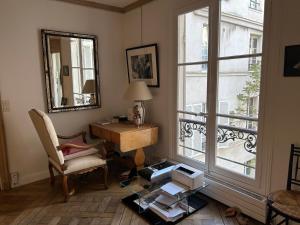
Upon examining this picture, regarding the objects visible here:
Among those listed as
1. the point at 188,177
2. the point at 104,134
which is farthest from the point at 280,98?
the point at 104,134

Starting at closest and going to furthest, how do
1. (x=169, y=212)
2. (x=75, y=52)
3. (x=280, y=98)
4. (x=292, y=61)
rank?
(x=292, y=61)
(x=280, y=98)
(x=169, y=212)
(x=75, y=52)

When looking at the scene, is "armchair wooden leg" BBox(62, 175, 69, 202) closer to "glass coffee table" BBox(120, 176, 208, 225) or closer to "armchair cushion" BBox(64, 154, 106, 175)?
"armchair cushion" BBox(64, 154, 106, 175)

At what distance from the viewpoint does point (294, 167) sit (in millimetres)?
1918

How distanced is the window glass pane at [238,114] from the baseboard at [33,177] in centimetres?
236

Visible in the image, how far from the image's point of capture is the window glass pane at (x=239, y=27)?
2.10 meters

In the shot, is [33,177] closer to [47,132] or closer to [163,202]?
[47,132]

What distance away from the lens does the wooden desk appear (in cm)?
280

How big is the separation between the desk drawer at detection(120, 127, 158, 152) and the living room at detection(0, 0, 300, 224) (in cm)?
19

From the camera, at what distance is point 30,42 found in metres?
2.85

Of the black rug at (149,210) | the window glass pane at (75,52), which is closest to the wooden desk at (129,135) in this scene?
the black rug at (149,210)

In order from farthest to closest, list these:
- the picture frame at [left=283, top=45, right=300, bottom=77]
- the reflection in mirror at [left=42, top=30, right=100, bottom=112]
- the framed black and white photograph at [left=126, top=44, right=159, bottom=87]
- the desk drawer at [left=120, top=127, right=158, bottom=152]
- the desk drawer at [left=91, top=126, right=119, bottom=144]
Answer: the framed black and white photograph at [left=126, top=44, right=159, bottom=87] < the reflection in mirror at [left=42, top=30, right=100, bottom=112] < the desk drawer at [left=91, top=126, right=119, bottom=144] < the desk drawer at [left=120, top=127, right=158, bottom=152] < the picture frame at [left=283, top=45, right=300, bottom=77]

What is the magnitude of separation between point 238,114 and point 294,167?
690 mm

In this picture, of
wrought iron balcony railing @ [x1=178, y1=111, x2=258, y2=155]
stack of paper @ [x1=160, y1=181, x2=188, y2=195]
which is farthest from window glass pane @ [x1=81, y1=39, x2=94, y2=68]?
stack of paper @ [x1=160, y1=181, x2=188, y2=195]

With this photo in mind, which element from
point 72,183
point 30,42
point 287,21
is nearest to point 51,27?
point 30,42
